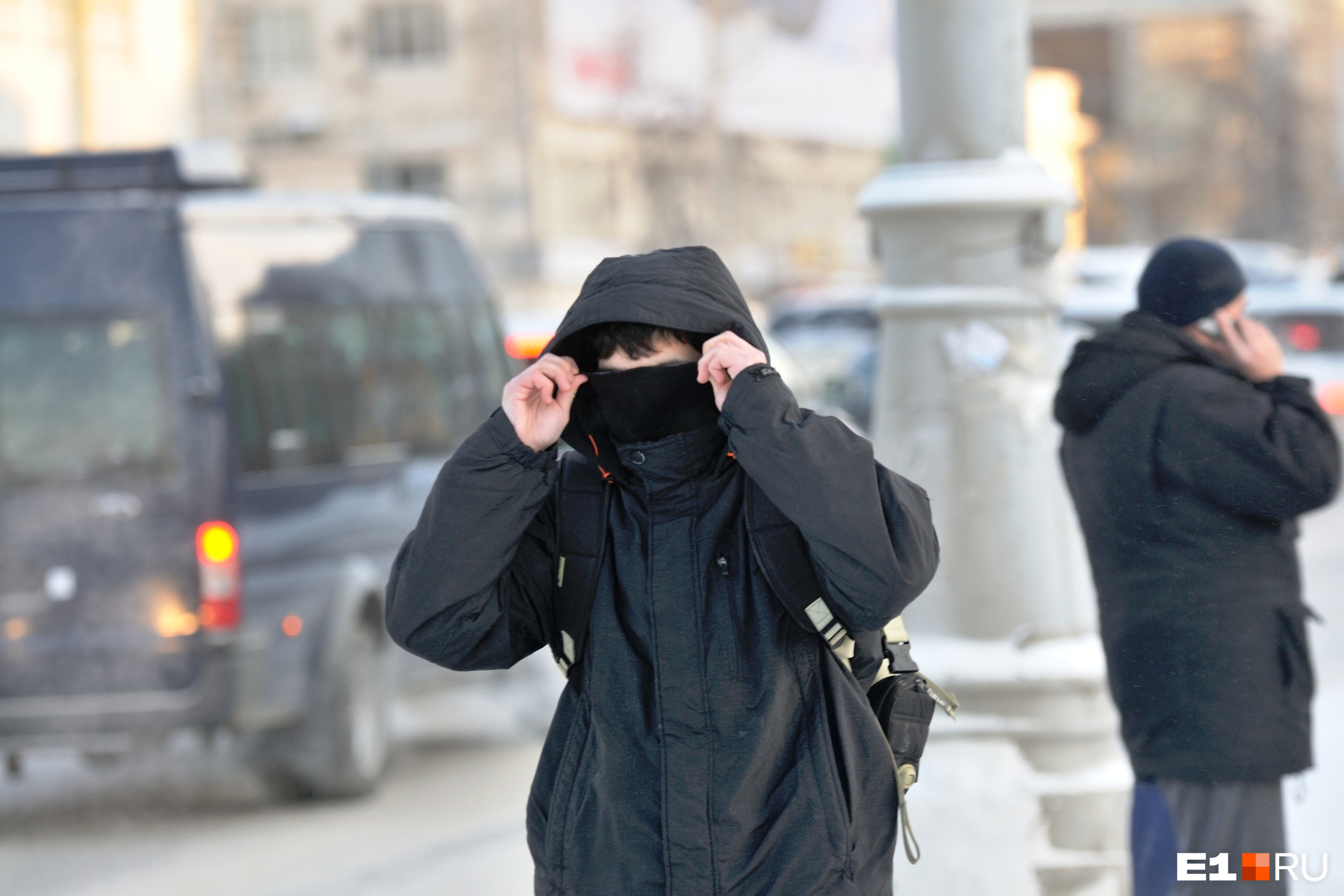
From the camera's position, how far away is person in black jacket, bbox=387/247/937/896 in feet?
7.88

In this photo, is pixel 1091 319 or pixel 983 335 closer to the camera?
pixel 983 335

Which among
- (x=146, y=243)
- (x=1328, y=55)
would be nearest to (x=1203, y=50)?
(x=1328, y=55)

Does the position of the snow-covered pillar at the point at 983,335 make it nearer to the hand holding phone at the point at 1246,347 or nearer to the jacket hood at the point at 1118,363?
the jacket hood at the point at 1118,363

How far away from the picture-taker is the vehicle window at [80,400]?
6.19 meters

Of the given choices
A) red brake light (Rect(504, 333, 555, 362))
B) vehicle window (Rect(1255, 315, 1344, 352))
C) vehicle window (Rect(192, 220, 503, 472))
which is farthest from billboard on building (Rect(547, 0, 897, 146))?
vehicle window (Rect(192, 220, 503, 472))

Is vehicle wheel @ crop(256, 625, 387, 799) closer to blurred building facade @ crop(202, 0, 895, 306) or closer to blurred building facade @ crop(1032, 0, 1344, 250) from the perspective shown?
blurred building facade @ crop(202, 0, 895, 306)

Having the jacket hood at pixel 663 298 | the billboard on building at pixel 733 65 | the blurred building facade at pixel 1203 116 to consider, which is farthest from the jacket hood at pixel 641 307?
the blurred building facade at pixel 1203 116

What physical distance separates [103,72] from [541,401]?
28.0 meters

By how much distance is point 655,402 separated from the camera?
2.51 m

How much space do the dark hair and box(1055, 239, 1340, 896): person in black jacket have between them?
1487mm

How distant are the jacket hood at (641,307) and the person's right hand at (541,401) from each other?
0.16 ft

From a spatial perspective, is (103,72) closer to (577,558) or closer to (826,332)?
(826,332)

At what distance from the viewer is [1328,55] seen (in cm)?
7706

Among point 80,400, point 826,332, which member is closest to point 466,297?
point 80,400
